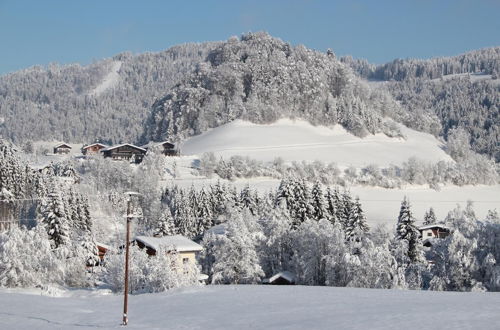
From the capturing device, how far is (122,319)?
2927cm

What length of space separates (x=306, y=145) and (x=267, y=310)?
120 m

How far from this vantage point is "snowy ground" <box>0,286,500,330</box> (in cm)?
2389

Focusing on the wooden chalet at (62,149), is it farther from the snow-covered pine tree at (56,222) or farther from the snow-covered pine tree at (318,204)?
the snow-covered pine tree at (56,222)

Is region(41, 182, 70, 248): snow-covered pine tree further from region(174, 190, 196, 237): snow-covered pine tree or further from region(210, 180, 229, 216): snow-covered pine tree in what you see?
region(210, 180, 229, 216): snow-covered pine tree

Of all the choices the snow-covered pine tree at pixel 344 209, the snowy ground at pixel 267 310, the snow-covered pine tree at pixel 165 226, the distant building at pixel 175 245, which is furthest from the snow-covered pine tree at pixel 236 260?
the snow-covered pine tree at pixel 344 209

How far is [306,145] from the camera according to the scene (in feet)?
485

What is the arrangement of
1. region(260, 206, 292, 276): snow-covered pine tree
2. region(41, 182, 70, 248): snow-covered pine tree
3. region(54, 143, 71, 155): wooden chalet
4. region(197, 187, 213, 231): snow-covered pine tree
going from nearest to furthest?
region(41, 182, 70, 248): snow-covered pine tree, region(260, 206, 292, 276): snow-covered pine tree, region(197, 187, 213, 231): snow-covered pine tree, region(54, 143, 71, 155): wooden chalet

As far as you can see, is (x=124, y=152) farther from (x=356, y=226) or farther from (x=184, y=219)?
(x=356, y=226)

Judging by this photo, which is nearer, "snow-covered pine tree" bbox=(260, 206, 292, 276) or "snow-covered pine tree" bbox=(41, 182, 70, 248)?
"snow-covered pine tree" bbox=(41, 182, 70, 248)

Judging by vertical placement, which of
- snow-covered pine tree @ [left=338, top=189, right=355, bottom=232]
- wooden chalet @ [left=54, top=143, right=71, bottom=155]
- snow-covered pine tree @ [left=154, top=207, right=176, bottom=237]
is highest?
wooden chalet @ [left=54, top=143, right=71, bottom=155]

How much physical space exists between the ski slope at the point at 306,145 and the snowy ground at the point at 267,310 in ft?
312

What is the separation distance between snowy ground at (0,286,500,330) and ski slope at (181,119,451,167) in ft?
312

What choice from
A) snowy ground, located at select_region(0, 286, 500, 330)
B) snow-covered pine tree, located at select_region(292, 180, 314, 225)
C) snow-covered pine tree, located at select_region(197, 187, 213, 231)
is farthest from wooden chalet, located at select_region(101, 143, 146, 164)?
snowy ground, located at select_region(0, 286, 500, 330)

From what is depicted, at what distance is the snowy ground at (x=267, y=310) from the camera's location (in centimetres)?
2389
